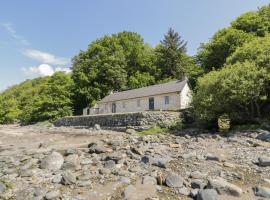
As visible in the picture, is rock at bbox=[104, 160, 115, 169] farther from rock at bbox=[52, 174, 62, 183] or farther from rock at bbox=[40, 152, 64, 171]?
rock at bbox=[40, 152, 64, 171]

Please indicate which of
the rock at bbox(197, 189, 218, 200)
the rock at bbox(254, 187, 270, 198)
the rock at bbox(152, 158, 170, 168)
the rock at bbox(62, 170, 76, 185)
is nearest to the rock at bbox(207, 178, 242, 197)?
the rock at bbox(197, 189, 218, 200)

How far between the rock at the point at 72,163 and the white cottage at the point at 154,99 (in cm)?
1611

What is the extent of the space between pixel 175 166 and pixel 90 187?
11.0 feet

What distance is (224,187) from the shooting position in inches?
266

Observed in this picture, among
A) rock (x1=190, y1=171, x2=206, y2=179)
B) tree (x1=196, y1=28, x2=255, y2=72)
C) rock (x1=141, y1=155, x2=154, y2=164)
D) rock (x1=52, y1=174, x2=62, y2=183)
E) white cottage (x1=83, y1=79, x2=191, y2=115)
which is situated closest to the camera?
Answer: rock (x1=190, y1=171, x2=206, y2=179)

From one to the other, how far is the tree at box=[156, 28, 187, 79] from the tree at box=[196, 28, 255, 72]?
861 cm

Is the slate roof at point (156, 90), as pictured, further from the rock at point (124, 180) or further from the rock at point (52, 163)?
the rock at point (124, 180)

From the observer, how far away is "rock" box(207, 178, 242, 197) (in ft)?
21.6

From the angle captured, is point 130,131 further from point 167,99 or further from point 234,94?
point 167,99

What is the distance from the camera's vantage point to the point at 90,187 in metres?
7.50

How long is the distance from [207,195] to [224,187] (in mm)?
775

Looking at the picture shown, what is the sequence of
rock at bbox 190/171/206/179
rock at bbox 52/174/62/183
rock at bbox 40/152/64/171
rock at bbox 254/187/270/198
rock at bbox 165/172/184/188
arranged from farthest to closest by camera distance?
rock at bbox 40/152/64/171 < rock at bbox 52/174/62/183 < rock at bbox 190/171/206/179 < rock at bbox 165/172/184/188 < rock at bbox 254/187/270/198

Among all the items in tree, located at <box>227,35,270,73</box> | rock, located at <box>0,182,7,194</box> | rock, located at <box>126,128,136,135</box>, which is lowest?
rock, located at <box>0,182,7,194</box>

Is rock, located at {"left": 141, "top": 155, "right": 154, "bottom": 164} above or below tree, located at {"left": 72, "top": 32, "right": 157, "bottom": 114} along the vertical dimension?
below
